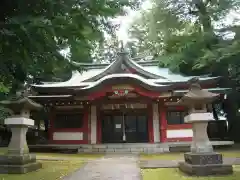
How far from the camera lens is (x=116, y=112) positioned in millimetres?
17531

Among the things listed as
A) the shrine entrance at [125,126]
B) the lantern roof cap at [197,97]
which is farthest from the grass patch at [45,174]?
the shrine entrance at [125,126]

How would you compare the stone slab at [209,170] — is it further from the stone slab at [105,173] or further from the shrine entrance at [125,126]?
the shrine entrance at [125,126]

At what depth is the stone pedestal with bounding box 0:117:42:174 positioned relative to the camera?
28.9 feet

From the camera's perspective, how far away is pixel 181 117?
1708 cm

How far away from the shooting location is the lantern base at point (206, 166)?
309 inches

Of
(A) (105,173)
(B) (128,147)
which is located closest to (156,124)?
(B) (128,147)

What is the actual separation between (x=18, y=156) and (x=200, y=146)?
5479 millimetres

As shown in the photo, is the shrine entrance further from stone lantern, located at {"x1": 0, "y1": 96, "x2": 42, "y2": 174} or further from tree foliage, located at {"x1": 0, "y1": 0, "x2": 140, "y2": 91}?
tree foliage, located at {"x1": 0, "y1": 0, "x2": 140, "y2": 91}

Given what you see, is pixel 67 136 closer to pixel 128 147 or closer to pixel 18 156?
pixel 128 147

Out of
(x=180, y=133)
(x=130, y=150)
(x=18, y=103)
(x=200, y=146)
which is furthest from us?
(x=180, y=133)

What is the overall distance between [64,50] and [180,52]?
48.2 feet

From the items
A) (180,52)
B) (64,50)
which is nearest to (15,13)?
(64,50)

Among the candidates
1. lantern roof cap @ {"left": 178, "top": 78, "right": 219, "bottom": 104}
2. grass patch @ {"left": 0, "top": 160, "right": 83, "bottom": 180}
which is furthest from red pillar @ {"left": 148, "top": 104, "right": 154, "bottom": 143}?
lantern roof cap @ {"left": 178, "top": 78, "right": 219, "bottom": 104}

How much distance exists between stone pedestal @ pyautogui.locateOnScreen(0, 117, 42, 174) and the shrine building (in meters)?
6.87
